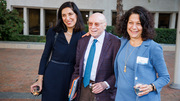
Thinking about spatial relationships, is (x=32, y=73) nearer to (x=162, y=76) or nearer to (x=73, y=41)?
(x=73, y=41)

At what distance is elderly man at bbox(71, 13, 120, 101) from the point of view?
7.16 ft

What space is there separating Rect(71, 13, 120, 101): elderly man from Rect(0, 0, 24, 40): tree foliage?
13239 millimetres

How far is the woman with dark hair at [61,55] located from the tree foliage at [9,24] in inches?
499

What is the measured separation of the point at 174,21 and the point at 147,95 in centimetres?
1936

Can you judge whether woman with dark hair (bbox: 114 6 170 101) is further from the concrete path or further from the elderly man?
the concrete path

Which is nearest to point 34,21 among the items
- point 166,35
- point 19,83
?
point 166,35

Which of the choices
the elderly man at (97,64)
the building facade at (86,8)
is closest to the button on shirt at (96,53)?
the elderly man at (97,64)

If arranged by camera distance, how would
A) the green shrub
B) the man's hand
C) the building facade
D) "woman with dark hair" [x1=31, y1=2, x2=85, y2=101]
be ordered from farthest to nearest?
1. the building facade
2. the green shrub
3. "woman with dark hair" [x1=31, y1=2, x2=85, y2=101]
4. the man's hand

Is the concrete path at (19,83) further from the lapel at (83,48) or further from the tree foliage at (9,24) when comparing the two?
the tree foliage at (9,24)

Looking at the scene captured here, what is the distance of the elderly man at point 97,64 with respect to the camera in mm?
2184

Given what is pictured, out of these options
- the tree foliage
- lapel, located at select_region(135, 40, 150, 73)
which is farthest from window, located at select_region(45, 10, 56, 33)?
lapel, located at select_region(135, 40, 150, 73)

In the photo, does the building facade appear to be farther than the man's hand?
Yes

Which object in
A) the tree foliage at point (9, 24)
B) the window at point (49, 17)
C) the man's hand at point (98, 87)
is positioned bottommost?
the man's hand at point (98, 87)

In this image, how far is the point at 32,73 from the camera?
707 centimetres
